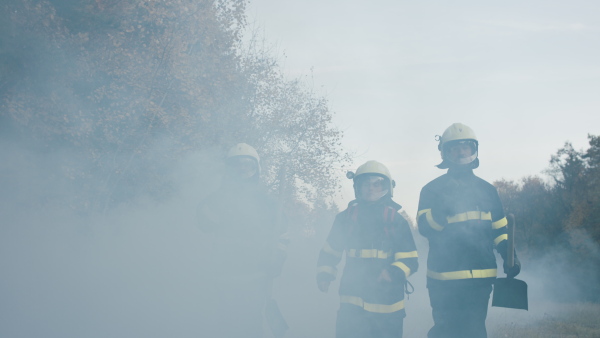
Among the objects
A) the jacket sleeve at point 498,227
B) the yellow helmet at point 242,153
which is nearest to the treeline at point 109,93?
the yellow helmet at point 242,153

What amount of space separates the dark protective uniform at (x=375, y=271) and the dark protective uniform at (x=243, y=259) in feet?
2.35

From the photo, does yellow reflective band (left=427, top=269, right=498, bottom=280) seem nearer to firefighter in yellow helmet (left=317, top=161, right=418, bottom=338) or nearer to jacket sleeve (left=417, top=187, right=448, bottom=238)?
firefighter in yellow helmet (left=317, top=161, right=418, bottom=338)

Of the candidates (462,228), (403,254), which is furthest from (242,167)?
(462,228)

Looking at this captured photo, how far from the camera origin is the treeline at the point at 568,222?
114ft

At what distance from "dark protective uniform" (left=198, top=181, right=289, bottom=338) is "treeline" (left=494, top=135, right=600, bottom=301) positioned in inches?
1293

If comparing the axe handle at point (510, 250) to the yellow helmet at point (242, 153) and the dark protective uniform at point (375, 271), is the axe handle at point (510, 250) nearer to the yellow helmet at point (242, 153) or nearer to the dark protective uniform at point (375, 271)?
the dark protective uniform at point (375, 271)

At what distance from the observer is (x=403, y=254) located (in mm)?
5613

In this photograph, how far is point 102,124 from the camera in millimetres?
15031

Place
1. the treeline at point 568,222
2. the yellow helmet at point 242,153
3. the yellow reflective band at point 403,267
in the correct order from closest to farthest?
the yellow reflective band at point 403,267 → the yellow helmet at point 242,153 → the treeline at point 568,222

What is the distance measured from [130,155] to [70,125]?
1.93 m

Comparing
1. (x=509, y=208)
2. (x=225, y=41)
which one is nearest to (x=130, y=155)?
(x=225, y=41)

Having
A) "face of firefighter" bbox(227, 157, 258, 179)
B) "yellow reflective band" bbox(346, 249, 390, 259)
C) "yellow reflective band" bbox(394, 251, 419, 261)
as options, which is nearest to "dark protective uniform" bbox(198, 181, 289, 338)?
"face of firefighter" bbox(227, 157, 258, 179)

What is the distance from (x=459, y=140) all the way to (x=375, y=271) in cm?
158

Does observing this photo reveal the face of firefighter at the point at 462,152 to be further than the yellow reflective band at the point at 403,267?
Yes
